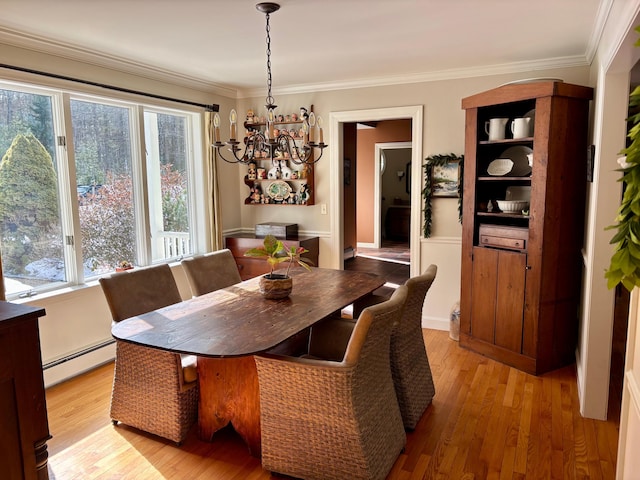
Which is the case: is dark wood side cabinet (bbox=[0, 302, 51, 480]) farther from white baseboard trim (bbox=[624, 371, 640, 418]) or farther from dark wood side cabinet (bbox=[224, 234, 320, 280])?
dark wood side cabinet (bbox=[224, 234, 320, 280])

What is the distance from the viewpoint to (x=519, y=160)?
398 centimetres

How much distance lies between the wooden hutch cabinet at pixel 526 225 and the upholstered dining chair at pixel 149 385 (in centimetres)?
246

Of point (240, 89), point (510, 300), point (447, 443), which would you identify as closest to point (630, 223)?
point (447, 443)

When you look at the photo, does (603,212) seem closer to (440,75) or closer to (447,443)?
(447,443)

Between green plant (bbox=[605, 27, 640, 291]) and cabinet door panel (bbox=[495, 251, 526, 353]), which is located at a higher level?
green plant (bbox=[605, 27, 640, 291])

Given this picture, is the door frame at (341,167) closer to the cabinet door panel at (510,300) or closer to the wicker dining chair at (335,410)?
the cabinet door panel at (510,300)

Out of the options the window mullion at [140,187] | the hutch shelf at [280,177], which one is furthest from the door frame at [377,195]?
the window mullion at [140,187]

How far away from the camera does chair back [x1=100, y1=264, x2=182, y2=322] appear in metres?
2.87

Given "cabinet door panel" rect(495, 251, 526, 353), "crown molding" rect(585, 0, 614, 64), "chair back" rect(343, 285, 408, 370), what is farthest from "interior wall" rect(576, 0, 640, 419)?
"chair back" rect(343, 285, 408, 370)

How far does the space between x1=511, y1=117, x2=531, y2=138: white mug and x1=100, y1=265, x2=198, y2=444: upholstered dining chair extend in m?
2.92

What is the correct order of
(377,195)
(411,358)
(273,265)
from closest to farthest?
(411,358) < (273,265) < (377,195)

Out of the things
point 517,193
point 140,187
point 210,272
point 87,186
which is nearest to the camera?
point 210,272

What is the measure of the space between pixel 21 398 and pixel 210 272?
88.3 inches

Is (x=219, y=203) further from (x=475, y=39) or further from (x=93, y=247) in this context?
(x=475, y=39)
